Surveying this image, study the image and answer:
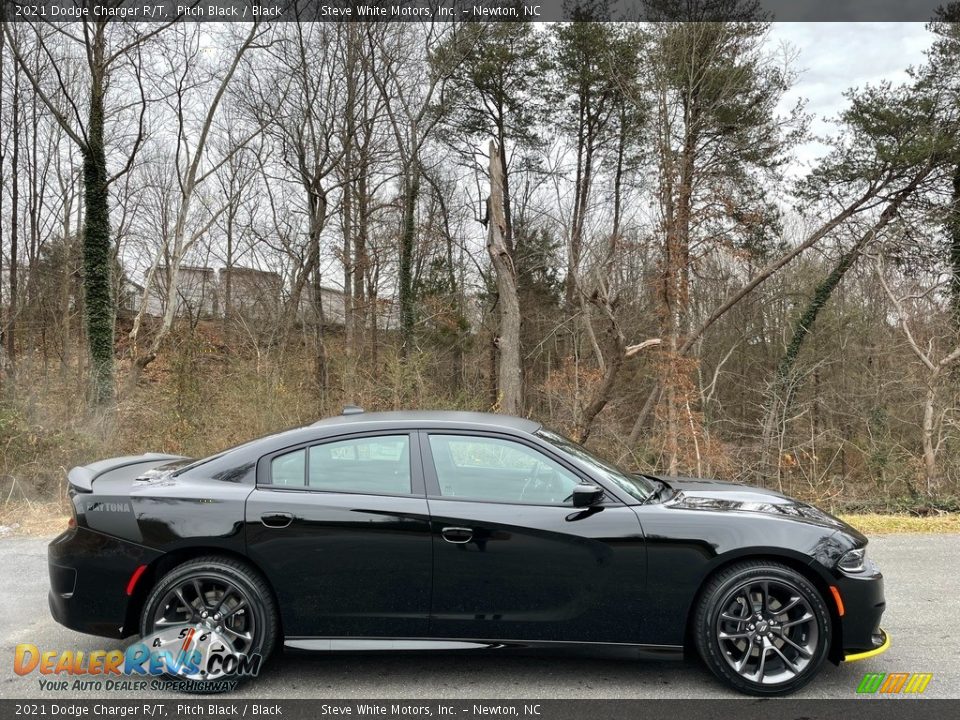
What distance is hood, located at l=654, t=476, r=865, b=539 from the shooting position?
3.83 metres

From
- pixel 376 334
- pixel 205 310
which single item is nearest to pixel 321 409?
pixel 376 334

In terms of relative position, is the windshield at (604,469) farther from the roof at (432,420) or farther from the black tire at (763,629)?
the black tire at (763,629)

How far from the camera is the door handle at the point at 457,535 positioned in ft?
11.9

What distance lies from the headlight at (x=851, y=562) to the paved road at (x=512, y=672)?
0.62 meters

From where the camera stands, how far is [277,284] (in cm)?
2580

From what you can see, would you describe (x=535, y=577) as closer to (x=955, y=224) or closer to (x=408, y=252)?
(x=955, y=224)

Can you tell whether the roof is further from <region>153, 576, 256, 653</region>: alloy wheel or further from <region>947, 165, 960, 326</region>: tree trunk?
<region>947, 165, 960, 326</region>: tree trunk

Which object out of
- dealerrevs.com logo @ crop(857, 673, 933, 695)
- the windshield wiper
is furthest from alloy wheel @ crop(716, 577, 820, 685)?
the windshield wiper

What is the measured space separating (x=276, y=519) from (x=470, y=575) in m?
1.07

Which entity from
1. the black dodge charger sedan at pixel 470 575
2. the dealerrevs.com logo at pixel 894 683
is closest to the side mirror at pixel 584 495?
the black dodge charger sedan at pixel 470 575

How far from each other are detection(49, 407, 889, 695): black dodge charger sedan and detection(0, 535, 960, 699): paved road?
20 cm

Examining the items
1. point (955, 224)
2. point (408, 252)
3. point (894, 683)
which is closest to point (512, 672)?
point (894, 683)

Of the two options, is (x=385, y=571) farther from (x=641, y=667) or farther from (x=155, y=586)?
(x=641, y=667)

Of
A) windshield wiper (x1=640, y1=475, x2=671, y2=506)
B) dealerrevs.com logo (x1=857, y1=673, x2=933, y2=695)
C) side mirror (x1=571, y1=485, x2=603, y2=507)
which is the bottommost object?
dealerrevs.com logo (x1=857, y1=673, x2=933, y2=695)
